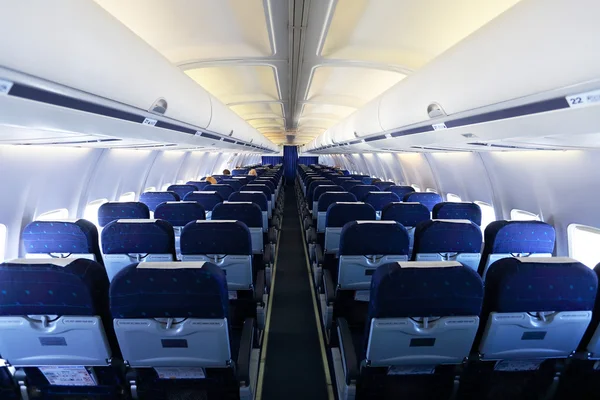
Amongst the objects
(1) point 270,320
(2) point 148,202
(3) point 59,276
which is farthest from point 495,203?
(2) point 148,202

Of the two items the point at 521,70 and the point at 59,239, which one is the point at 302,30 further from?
the point at 59,239

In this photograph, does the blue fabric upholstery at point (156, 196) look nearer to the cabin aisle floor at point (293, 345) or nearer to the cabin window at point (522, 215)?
the cabin aisle floor at point (293, 345)

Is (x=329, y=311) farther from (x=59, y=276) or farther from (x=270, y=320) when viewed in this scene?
(x=59, y=276)

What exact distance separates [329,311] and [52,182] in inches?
195

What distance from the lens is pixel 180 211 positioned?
4797 millimetres

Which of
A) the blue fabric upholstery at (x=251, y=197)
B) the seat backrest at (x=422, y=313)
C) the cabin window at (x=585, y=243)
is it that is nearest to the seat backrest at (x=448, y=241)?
the seat backrest at (x=422, y=313)

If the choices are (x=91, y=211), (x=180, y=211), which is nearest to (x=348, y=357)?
(x=180, y=211)

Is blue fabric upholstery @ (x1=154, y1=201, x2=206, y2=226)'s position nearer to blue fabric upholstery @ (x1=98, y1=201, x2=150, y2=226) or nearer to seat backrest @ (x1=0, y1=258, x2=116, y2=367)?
blue fabric upholstery @ (x1=98, y1=201, x2=150, y2=226)

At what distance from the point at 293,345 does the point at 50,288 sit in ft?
9.13

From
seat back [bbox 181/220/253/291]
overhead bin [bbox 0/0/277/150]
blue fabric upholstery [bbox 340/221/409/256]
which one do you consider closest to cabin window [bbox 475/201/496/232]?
blue fabric upholstery [bbox 340/221/409/256]

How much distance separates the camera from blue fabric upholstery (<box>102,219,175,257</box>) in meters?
3.17

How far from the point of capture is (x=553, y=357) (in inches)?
86.7

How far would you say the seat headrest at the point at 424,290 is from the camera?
6.16 ft

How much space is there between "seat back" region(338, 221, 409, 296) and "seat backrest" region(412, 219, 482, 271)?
202mm
